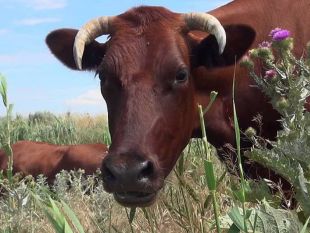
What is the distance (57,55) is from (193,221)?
252 centimetres

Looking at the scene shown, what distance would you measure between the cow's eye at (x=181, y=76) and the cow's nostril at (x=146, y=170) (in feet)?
2.95

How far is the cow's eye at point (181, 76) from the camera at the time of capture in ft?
14.5

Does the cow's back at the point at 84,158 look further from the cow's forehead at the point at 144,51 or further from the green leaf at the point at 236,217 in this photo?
the green leaf at the point at 236,217

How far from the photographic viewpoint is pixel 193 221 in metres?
3.57

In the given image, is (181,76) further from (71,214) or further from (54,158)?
(54,158)

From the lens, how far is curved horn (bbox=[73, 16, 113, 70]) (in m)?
4.89

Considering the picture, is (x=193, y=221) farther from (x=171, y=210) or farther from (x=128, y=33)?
(x=128, y=33)

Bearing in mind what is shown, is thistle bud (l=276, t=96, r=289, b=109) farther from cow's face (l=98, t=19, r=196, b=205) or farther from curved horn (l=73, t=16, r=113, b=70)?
curved horn (l=73, t=16, r=113, b=70)

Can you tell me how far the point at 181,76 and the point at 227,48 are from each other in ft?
2.44

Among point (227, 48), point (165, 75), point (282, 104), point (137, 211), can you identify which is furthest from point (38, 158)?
point (282, 104)

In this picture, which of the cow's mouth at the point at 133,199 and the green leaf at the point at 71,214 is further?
the cow's mouth at the point at 133,199

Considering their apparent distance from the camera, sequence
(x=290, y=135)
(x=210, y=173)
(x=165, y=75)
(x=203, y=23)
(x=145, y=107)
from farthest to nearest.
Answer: (x=203, y=23) → (x=165, y=75) → (x=145, y=107) → (x=290, y=135) → (x=210, y=173)

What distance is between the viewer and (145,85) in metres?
4.14

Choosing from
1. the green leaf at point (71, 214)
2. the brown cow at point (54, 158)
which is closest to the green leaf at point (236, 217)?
the green leaf at point (71, 214)
